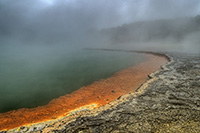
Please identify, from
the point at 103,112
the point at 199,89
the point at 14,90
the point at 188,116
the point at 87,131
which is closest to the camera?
the point at 87,131

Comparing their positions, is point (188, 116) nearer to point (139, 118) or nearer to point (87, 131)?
point (139, 118)

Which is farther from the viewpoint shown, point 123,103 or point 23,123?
point 123,103

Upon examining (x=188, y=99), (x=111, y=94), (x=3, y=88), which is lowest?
Result: (x=3, y=88)

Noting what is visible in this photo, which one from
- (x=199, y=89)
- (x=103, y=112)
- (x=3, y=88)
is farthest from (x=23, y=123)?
(x=199, y=89)

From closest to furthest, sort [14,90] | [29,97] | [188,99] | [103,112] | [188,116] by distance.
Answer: [188,116], [103,112], [188,99], [29,97], [14,90]

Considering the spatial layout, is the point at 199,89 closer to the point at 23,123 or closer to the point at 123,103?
the point at 123,103

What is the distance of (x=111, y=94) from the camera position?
6887mm

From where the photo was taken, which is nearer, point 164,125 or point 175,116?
point 164,125

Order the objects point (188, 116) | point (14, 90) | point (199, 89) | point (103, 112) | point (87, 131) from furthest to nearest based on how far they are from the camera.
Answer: point (14, 90)
point (199, 89)
point (103, 112)
point (188, 116)
point (87, 131)

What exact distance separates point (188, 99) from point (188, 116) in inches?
53.4

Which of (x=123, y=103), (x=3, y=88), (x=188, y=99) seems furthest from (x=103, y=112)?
(x=3, y=88)

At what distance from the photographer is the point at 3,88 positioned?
31.0 ft

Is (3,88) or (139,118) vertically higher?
(139,118)

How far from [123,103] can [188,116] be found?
223 cm
